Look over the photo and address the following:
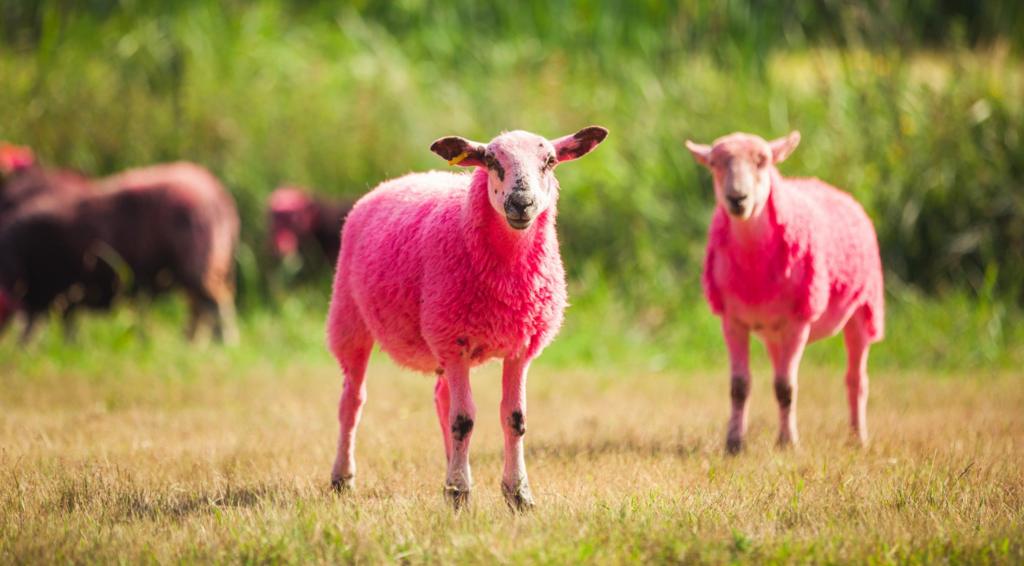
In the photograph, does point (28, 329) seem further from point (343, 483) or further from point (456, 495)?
point (456, 495)

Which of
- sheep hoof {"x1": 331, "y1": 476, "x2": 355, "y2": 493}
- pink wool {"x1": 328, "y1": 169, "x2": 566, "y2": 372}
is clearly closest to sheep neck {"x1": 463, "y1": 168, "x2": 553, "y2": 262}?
pink wool {"x1": 328, "y1": 169, "x2": 566, "y2": 372}

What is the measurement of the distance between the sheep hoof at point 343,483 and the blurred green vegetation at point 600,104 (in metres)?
4.81

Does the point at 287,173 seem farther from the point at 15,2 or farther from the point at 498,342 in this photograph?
the point at 498,342

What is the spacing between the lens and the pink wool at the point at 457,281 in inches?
202

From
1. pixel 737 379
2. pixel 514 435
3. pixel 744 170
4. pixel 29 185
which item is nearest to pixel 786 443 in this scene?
pixel 737 379

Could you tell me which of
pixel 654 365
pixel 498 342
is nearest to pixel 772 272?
pixel 498 342

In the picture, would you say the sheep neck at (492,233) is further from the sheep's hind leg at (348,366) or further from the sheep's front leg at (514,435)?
the sheep's hind leg at (348,366)

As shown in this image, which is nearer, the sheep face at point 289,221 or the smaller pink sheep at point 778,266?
the smaller pink sheep at point 778,266

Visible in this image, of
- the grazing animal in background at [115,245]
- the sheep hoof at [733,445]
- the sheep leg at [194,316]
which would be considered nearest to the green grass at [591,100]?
the sheep leg at [194,316]

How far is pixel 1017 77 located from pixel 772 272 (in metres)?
6.77

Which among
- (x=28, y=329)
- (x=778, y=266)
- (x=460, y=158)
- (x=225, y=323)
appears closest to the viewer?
(x=460, y=158)

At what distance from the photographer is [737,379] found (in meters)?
6.87

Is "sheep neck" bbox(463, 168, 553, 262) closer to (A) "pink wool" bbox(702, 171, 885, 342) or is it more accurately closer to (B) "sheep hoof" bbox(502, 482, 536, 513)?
(B) "sheep hoof" bbox(502, 482, 536, 513)

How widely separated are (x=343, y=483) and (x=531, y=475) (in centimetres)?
92
